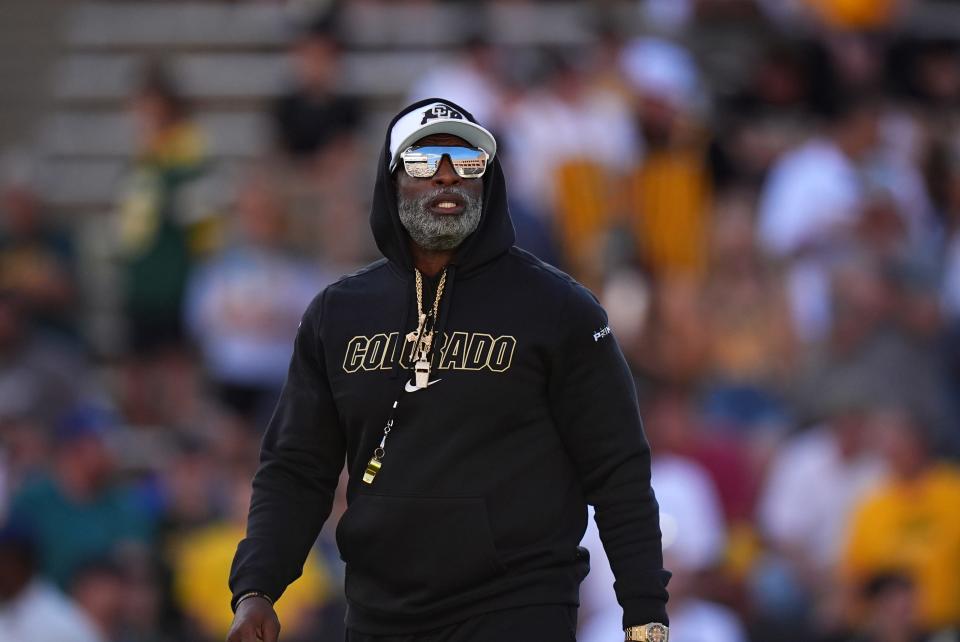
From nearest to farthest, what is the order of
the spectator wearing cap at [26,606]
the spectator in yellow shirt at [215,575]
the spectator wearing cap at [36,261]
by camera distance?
the spectator wearing cap at [26,606] → the spectator in yellow shirt at [215,575] → the spectator wearing cap at [36,261]

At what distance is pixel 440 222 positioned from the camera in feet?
15.5

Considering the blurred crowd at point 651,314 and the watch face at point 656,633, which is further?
the blurred crowd at point 651,314

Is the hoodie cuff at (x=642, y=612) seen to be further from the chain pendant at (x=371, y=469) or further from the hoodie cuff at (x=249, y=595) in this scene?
the hoodie cuff at (x=249, y=595)

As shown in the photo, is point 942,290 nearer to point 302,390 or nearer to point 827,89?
point 827,89

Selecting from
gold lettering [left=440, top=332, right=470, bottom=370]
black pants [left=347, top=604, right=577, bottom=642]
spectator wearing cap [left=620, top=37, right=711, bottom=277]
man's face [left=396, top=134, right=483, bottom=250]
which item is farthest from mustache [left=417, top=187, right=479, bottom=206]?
spectator wearing cap [left=620, top=37, right=711, bottom=277]

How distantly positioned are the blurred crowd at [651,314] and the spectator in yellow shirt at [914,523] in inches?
0.6

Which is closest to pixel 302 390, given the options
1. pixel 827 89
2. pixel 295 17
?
pixel 827 89

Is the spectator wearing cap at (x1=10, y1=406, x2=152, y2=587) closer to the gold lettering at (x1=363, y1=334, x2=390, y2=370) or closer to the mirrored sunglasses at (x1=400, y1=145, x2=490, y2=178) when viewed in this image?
the gold lettering at (x1=363, y1=334, x2=390, y2=370)

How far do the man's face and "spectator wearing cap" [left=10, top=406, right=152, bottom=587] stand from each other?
209 inches

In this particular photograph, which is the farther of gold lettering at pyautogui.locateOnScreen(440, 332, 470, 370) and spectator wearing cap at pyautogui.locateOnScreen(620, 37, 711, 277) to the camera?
spectator wearing cap at pyautogui.locateOnScreen(620, 37, 711, 277)

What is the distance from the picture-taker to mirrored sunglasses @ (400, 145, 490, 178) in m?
4.72

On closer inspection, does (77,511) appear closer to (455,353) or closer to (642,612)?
(455,353)

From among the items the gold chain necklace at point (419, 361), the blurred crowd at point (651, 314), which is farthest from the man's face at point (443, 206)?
the blurred crowd at point (651, 314)

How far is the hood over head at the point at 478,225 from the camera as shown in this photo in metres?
4.78
